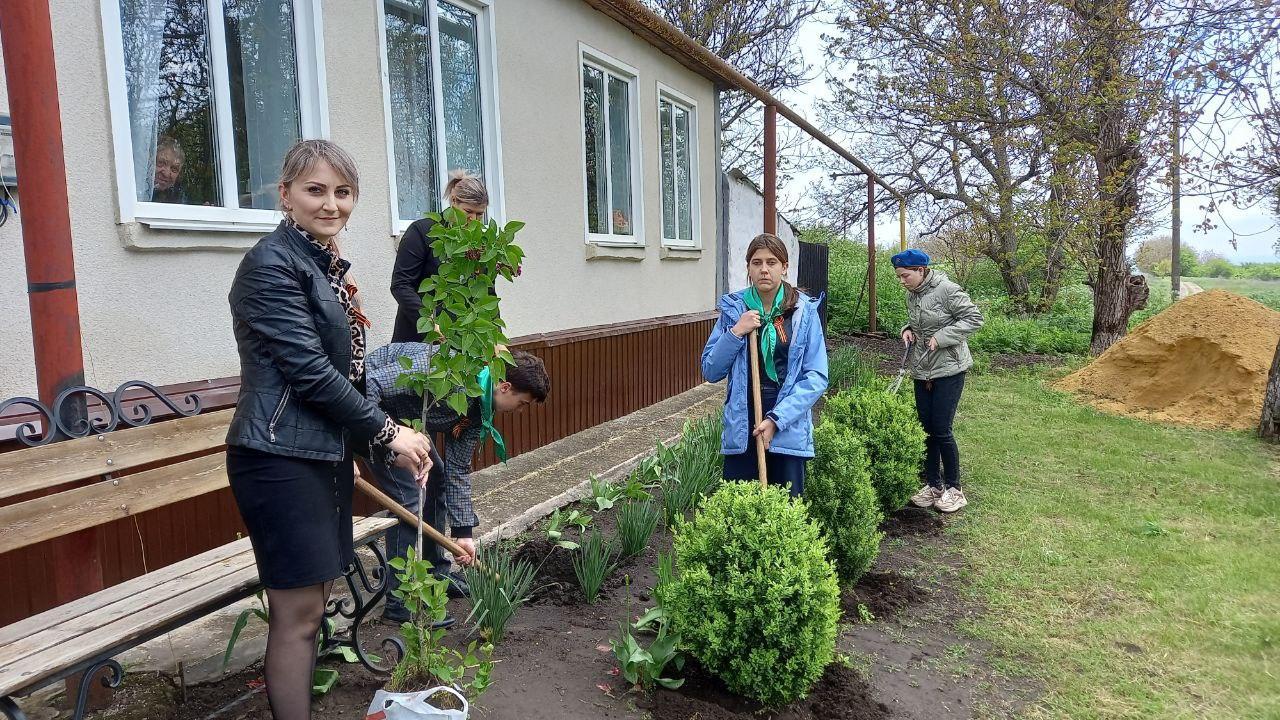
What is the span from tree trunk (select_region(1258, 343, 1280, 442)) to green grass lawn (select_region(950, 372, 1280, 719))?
256 mm

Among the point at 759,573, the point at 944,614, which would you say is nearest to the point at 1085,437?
the point at 944,614

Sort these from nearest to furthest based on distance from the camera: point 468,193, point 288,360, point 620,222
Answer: point 288,360, point 468,193, point 620,222

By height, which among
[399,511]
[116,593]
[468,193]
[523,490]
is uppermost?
[468,193]

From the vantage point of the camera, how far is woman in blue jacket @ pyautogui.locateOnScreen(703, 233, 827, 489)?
353 cm

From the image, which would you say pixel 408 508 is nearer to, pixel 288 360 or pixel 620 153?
pixel 288 360

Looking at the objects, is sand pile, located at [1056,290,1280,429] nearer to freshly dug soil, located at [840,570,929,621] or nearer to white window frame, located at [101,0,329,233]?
freshly dug soil, located at [840,570,929,621]

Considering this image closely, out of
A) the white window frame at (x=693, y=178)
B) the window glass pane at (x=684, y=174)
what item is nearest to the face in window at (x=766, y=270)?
the white window frame at (x=693, y=178)

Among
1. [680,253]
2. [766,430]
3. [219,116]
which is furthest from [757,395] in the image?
[680,253]

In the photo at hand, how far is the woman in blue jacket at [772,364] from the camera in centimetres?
353

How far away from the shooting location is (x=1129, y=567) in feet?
14.0

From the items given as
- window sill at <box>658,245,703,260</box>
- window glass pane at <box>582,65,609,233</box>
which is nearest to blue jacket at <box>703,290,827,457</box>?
window glass pane at <box>582,65,609,233</box>

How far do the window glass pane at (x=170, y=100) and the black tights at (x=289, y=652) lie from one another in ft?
7.35

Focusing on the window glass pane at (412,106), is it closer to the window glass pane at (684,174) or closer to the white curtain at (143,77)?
the white curtain at (143,77)

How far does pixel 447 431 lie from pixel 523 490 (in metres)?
1.86
